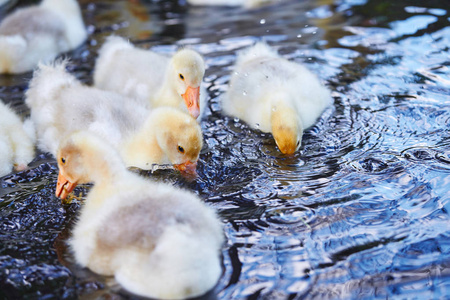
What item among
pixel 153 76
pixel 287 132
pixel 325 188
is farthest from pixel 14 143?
pixel 325 188

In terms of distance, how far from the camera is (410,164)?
4121mm

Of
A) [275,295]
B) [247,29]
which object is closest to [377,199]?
[275,295]

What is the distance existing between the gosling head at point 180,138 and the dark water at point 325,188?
0.14m

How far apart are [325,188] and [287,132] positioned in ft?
2.21

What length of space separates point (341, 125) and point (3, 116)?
2648 mm

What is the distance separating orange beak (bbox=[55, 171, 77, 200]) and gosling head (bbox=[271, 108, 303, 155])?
1.54m

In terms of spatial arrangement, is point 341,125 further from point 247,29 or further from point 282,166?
point 247,29

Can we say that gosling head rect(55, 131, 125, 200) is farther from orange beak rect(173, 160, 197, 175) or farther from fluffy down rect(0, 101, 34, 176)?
fluffy down rect(0, 101, 34, 176)

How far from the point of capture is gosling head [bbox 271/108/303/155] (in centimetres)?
443

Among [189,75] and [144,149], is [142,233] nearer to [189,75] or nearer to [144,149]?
[144,149]

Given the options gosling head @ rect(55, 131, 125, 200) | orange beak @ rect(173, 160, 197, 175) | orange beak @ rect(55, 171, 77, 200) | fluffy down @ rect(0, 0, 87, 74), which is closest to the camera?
gosling head @ rect(55, 131, 125, 200)

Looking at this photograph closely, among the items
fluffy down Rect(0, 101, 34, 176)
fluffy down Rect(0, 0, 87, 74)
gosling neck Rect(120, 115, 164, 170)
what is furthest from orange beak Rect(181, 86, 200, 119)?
fluffy down Rect(0, 0, 87, 74)

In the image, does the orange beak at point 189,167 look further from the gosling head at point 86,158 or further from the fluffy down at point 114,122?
the gosling head at point 86,158

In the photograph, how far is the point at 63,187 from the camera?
3760 mm
